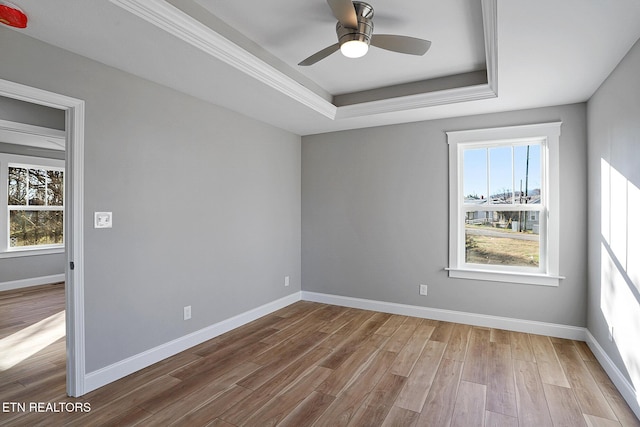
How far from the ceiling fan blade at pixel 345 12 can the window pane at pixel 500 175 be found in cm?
255

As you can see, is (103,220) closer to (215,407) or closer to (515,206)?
(215,407)

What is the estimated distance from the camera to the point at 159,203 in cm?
295

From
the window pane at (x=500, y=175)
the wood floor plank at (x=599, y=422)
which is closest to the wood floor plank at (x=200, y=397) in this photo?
the wood floor plank at (x=599, y=422)

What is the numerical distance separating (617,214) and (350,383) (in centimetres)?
240

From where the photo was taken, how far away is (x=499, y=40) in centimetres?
218

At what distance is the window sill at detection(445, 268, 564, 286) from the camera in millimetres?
3510

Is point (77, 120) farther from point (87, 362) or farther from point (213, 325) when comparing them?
point (213, 325)

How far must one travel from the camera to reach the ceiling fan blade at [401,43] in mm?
2204

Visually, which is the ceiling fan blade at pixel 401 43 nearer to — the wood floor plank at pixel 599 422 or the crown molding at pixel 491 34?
the crown molding at pixel 491 34

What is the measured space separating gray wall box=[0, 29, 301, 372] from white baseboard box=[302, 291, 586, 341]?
96 centimetres

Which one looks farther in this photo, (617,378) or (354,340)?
(354,340)

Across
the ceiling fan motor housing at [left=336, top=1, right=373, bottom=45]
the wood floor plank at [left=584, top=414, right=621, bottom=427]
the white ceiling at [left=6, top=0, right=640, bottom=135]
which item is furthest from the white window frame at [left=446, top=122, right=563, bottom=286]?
the ceiling fan motor housing at [left=336, top=1, right=373, bottom=45]

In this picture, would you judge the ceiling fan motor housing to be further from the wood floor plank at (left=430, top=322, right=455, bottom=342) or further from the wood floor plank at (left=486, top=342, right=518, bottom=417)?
the wood floor plank at (left=430, top=322, right=455, bottom=342)

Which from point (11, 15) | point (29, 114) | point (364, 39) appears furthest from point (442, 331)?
point (29, 114)
